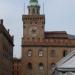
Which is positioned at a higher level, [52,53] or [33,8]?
[33,8]

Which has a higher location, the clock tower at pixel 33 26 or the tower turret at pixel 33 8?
the tower turret at pixel 33 8

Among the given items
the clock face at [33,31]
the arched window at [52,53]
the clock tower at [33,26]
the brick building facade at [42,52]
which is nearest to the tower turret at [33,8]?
the clock tower at [33,26]

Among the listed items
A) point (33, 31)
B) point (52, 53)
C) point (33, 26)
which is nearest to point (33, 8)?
point (33, 26)

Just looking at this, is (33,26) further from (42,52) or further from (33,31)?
(42,52)

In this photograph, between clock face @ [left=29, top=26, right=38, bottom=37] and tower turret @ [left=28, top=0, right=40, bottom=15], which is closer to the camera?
clock face @ [left=29, top=26, right=38, bottom=37]

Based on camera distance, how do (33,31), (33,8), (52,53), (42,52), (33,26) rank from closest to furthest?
(42,52), (52,53), (33,31), (33,26), (33,8)

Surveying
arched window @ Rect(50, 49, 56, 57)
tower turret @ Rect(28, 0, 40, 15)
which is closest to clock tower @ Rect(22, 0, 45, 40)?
tower turret @ Rect(28, 0, 40, 15)

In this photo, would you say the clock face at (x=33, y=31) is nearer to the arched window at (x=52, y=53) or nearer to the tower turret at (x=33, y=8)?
the tower turret at (x=33, y=8)

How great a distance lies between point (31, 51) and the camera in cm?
9588

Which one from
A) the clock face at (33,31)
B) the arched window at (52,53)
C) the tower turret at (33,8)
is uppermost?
the tower turret at (33,8)

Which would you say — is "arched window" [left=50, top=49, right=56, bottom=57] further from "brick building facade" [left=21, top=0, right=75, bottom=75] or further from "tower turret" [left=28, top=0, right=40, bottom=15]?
"tower turret" [left=28, top=0, right=40, bottom=15]

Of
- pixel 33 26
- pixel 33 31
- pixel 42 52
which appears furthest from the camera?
pixel 33 26

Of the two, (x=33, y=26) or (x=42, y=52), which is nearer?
(x=42, y=52)

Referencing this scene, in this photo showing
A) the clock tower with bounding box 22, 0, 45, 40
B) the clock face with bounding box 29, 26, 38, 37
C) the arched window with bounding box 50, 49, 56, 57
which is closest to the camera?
the arched window with bounding box 50, 49, 56, 57
